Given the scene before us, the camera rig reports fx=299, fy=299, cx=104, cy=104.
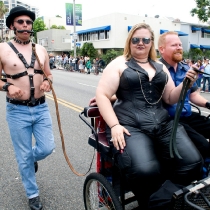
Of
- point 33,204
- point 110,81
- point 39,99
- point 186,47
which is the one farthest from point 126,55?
point 186,47

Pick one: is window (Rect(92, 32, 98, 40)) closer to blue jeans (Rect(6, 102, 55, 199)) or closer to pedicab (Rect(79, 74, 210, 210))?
blue jeans (Rect(6, 102, 55, 199))

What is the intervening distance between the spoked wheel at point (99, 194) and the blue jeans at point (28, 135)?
704 mm

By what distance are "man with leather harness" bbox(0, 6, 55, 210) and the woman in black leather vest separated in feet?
2.81

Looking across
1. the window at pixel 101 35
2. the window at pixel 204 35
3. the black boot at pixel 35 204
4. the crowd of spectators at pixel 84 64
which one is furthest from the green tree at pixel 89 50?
the black boot at pixel 35 204

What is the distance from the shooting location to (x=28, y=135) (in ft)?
10.8

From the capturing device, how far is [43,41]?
2406 inches

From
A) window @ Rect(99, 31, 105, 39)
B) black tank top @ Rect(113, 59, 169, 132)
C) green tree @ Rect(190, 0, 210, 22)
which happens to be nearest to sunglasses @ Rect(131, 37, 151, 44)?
black tank top @ Rect(113, 59, 169, 132)

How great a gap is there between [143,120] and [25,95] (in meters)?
1.35

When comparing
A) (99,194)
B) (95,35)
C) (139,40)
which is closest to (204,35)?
(95,35)

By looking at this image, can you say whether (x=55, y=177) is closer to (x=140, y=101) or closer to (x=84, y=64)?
(x=140, y=101)

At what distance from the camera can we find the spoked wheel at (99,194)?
251 centimetres

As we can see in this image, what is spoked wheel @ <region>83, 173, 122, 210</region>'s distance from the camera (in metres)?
2.51

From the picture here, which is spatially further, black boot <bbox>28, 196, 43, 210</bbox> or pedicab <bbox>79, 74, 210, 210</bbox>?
black boot <bbox>28, 196, 43, 210</bbox>

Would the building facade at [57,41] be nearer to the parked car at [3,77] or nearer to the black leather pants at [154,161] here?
the parked car at [3,77]
